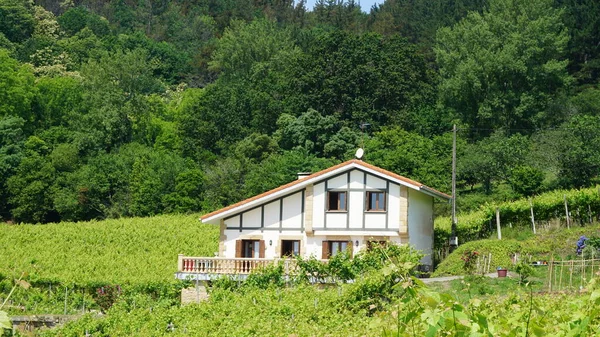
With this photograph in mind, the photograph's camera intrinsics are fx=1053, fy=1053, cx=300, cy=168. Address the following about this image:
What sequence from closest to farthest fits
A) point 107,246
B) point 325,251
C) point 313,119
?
point 325,251, point 107,246, point 313,119

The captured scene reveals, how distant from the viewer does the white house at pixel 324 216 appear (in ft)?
119

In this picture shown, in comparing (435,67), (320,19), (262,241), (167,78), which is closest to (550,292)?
(262,241)

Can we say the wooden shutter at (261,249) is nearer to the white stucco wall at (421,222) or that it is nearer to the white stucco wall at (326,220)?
the white stucco wall at (326,220)

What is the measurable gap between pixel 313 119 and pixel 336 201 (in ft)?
95.8

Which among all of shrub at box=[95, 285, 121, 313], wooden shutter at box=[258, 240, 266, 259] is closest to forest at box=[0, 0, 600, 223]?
wooden shutter at box=[258, 240, 266, 259]

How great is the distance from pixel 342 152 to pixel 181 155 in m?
13.7

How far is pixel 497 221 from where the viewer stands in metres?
40.9

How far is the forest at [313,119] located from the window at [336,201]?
55.4 feet

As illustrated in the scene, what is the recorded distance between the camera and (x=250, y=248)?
36.5m

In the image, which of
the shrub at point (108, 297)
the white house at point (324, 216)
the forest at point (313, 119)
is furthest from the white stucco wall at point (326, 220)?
the forest at point (313, 119)

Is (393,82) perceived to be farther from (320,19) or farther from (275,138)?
(320,19)

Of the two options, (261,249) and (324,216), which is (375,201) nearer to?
(324,216)

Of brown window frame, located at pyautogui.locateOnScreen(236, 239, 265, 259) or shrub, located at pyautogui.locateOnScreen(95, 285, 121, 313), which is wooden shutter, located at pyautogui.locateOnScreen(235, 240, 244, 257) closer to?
brown window frame, located at pyautogui.locateOnScreen(236, 239, 265, 259)

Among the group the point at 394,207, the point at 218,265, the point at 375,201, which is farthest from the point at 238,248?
the point at 394,207
